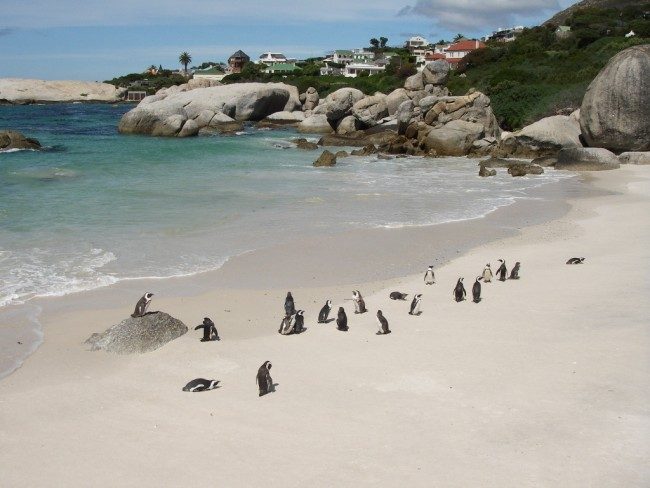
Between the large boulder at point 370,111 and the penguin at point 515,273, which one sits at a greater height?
the large boulder at point 370,111

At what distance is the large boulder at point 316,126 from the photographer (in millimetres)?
56406

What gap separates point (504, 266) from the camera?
14180 millimetres

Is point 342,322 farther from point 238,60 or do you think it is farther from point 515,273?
point 238,60

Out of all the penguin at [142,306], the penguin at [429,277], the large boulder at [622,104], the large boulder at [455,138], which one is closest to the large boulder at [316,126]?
the large boulder at [455,138]

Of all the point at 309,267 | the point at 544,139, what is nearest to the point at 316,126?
the point at 544,139

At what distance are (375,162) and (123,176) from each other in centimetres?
1344

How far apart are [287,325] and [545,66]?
2194 inches

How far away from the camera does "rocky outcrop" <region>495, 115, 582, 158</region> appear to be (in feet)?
116

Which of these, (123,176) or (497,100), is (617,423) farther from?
(497,100)

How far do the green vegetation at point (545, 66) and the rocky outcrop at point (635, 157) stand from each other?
12722 millimetres

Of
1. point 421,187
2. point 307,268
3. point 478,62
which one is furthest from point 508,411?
point 478,62

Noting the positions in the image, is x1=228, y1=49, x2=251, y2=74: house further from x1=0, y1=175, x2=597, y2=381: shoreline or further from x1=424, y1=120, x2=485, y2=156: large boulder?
x1=0, y1=175, x2=597, y2=381: shoreline

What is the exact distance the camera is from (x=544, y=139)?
118 ft

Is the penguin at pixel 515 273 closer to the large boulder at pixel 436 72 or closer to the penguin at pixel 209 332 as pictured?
the penguin at pixel 209 332
